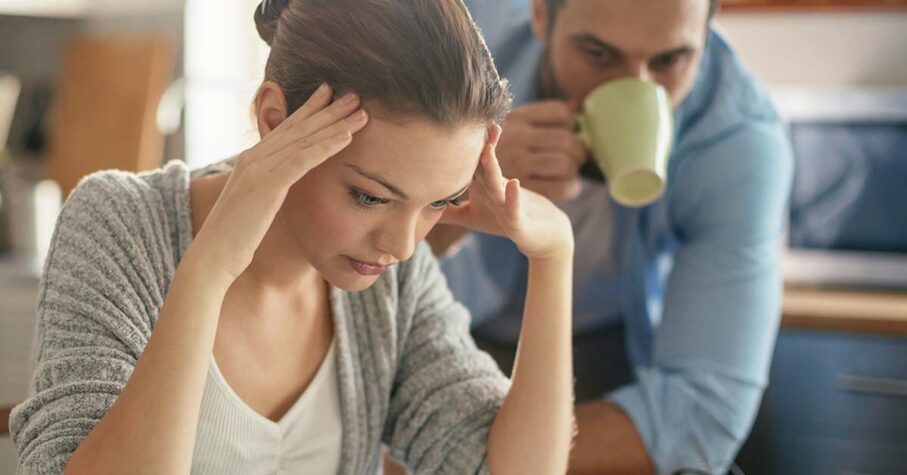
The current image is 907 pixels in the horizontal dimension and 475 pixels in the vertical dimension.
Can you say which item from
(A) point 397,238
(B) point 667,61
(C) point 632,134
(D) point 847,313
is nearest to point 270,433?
(A) point 397,238

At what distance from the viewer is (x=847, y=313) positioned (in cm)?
245

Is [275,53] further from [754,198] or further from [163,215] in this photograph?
[754,198]

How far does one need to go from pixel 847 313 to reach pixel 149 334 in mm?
1892

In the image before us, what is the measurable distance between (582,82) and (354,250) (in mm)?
497

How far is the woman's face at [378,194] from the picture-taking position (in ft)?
2.81

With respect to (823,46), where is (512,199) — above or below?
above

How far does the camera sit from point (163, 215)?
101 cm

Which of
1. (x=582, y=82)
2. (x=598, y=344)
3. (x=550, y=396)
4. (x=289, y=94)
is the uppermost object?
(x=289, y=94)

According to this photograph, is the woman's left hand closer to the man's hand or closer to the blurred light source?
the man's hand

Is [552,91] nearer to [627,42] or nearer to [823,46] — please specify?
[627,42]

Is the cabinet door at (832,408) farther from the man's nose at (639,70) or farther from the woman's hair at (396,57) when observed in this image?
the woman's hair at (396,57)

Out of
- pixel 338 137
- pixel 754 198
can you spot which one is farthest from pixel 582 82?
pixel 338 137

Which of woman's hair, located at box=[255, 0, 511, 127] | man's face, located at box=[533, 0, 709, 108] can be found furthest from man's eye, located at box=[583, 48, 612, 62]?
woman's hair, located at box=[255, 0, 511, 127]

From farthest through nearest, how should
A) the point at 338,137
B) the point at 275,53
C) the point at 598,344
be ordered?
the point at 598,344 → the point at 275,53 → the point at 338,137
